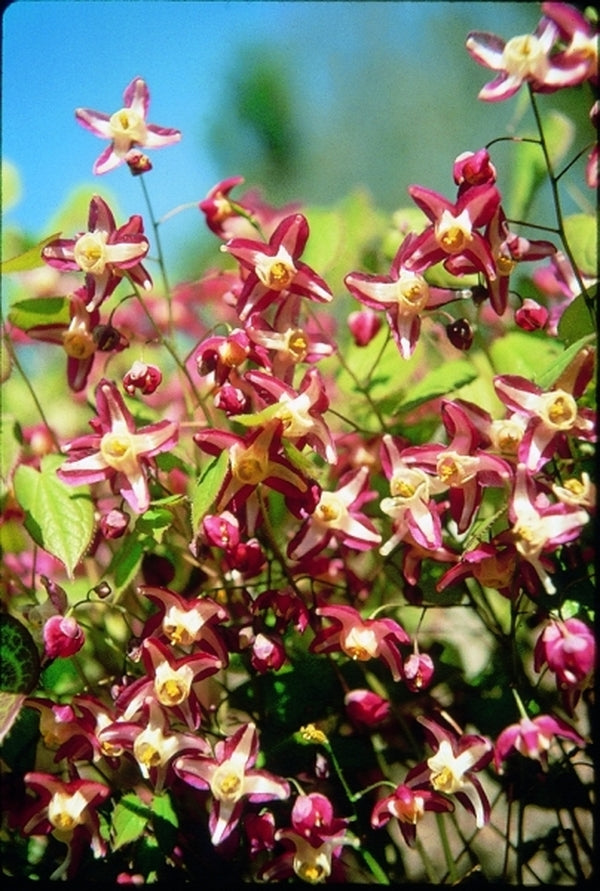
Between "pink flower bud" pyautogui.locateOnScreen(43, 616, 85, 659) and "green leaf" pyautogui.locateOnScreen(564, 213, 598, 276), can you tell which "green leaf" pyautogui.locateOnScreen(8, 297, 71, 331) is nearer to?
"pink flower bud" pyautogui.locateOnScreen(43, 616, 85, 659)

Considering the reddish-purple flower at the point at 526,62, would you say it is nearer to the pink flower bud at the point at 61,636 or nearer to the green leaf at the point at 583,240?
the green leaf at the point at 583,240

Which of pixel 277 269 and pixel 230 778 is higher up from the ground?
pixel 277 269

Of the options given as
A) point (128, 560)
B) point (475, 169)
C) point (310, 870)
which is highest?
point (475, 169)

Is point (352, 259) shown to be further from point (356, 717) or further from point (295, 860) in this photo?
point (295, 860)

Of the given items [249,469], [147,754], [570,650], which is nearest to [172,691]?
[147,754]

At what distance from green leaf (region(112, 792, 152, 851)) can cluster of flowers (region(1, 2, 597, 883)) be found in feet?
0.03

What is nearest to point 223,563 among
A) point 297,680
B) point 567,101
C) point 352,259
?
point 297,680

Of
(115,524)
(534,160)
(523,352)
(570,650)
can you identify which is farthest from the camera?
(534,160)

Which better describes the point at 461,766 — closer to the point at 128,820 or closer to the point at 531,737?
the point at 531,737

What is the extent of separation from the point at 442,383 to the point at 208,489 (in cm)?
25

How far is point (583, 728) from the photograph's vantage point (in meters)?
0.98

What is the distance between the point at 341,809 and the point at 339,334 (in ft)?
2.02

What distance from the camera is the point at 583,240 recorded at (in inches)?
33.3

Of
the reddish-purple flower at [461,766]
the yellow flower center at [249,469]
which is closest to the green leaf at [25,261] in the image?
the yellow flower center at [249,469]
